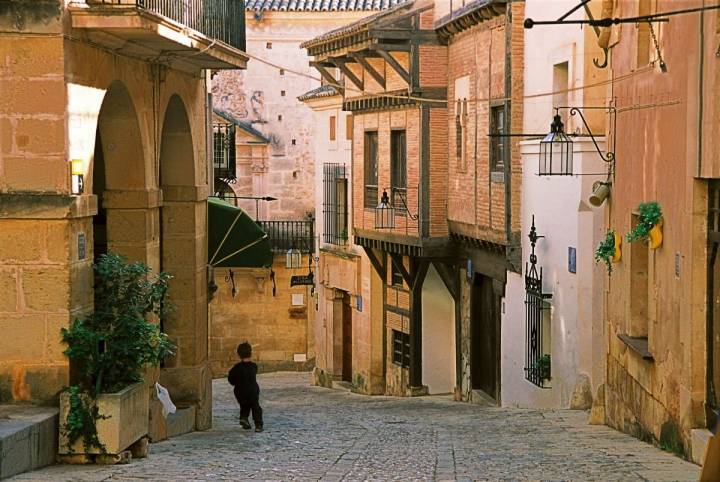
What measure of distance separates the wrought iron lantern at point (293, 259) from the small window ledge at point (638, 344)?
2310 cm

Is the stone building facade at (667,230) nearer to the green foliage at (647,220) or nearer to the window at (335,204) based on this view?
the green foliage at (647,220)

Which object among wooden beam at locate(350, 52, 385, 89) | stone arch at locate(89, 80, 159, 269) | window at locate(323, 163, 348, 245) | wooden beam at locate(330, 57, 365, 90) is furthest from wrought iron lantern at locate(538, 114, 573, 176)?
window at locate(323, 163, 348, 245)

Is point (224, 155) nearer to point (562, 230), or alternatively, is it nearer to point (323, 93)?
point (323, 93)

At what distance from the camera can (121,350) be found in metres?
12.5

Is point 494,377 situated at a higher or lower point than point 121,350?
lower

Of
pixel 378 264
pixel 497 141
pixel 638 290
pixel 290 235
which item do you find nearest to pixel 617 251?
pixel 638 290

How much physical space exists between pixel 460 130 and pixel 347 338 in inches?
410

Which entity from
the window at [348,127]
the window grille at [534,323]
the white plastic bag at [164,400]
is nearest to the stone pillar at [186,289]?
the white plastic bag at [164,400]

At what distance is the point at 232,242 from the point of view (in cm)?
2003

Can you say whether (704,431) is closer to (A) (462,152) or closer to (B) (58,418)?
(B) (58,418)

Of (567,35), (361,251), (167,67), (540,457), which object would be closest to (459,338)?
(361,251)

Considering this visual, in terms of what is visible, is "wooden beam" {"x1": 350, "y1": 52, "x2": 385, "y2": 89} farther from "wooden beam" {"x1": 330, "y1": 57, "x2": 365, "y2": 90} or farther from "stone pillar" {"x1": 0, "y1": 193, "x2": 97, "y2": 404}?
"stone pillar" {"x1": 0, "y1": 193, "x2": 97, "y2": 404}

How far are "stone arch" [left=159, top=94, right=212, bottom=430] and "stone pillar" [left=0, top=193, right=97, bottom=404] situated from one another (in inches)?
238

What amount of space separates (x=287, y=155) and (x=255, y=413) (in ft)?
81.0
